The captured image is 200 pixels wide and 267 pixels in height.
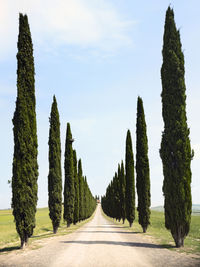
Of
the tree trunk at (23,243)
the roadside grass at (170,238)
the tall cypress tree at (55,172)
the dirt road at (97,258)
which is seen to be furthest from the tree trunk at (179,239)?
the tall cypress tree at (55,172)

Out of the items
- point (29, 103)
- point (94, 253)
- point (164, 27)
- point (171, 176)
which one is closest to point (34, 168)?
point (29, 103)

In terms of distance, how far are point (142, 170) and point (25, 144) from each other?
13194 millimetres

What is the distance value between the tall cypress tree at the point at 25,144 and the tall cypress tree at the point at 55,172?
29.8 ft

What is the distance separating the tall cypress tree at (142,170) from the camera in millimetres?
22953

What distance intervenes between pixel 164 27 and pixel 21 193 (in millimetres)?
12455

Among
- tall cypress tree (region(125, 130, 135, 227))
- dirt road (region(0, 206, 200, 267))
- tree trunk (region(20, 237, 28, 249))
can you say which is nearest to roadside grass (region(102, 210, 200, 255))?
dirt road (region(0, 206, 200, 267))

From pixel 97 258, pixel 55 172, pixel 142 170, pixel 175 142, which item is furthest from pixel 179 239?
pixel 55 172

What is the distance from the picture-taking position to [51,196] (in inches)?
909

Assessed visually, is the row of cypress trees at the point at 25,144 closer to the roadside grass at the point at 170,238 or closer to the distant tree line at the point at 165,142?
the distant tree line at the point at 165,142

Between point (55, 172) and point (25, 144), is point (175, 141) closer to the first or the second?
point (25, 144)

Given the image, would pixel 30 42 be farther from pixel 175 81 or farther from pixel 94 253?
pixel 94 253

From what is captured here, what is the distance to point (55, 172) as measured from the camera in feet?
76.9

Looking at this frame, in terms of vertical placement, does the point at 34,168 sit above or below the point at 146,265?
above

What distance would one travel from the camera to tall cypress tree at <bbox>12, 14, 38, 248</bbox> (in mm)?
13156
